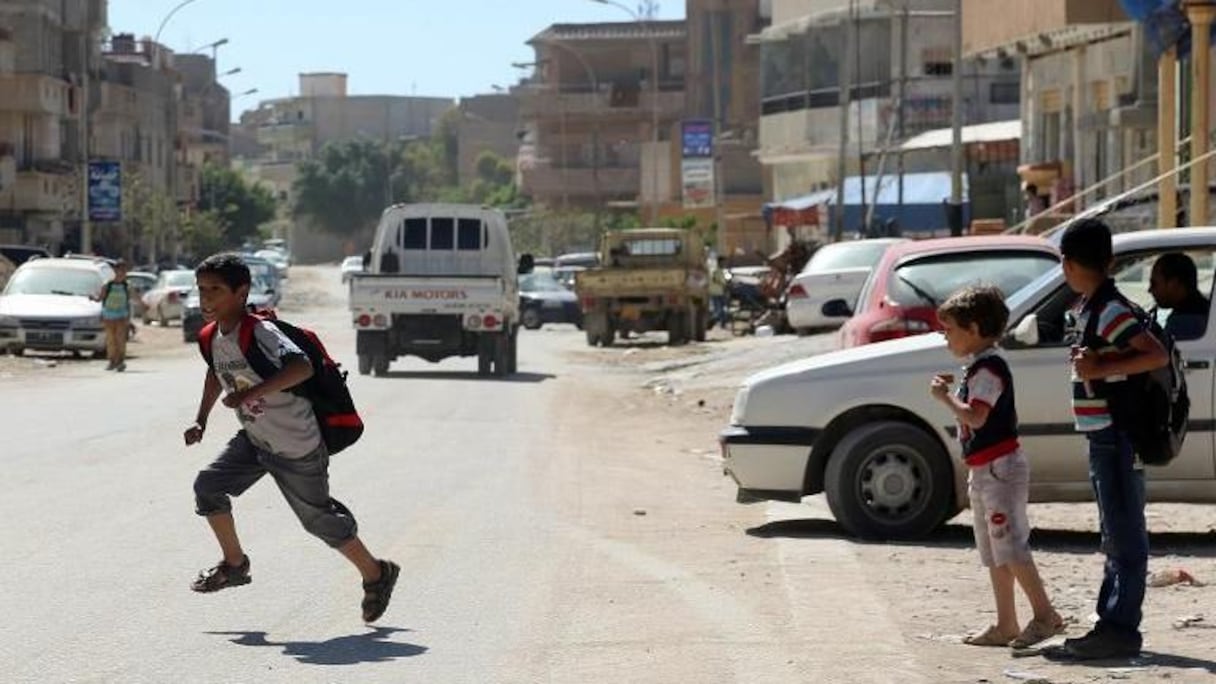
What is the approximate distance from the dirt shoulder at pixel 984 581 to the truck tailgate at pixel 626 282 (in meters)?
27.6

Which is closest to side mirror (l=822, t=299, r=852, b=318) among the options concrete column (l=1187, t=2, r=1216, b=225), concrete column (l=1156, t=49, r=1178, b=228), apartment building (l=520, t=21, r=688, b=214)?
concrete column (l=1187, t=2, r=1216, b=225)

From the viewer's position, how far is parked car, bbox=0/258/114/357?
37.9 m

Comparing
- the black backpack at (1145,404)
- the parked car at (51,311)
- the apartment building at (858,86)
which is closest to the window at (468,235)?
the parked car at (51,311)

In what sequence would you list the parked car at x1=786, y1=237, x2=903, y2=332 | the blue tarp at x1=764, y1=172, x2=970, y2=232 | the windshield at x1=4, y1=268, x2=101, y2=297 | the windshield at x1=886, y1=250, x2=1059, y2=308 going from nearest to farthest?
the windshield at x1=886, y1=250, x2=1059, y2=308 → the parked car at x1=786, y1=237, x2=903, y2=332 → the windshield at x1=4, y1=268, x2=101, y2=297 → the blue tarp at x1=764, y1=172, x2=970, y2=232

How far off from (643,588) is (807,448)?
8.50 feet

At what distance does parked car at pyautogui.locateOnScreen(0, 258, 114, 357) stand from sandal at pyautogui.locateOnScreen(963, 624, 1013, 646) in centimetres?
2972

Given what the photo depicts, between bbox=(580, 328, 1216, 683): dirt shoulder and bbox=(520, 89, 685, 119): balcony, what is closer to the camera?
bbox=(580, 328, 1216, 683): dirt shoulder

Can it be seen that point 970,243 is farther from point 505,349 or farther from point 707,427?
point 505,349

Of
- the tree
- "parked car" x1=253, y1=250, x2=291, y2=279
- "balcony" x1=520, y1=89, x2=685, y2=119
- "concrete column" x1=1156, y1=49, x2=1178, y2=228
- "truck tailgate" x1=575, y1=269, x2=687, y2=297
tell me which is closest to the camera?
"concrete column" x1=1156, y1=49, x2=1178, y2=228

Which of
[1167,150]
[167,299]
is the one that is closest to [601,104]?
[167,299]

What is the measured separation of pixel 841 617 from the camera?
10703mm

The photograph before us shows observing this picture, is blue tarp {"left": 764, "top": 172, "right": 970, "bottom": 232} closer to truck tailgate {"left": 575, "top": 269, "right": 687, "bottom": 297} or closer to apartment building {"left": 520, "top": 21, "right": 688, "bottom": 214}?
truck tailgate {"left": 575, "top": 269, "right": 687, "bottom": 297}

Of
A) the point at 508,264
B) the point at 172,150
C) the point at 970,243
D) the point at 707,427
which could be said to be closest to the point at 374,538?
the point at 970,243

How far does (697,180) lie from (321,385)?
204ft
